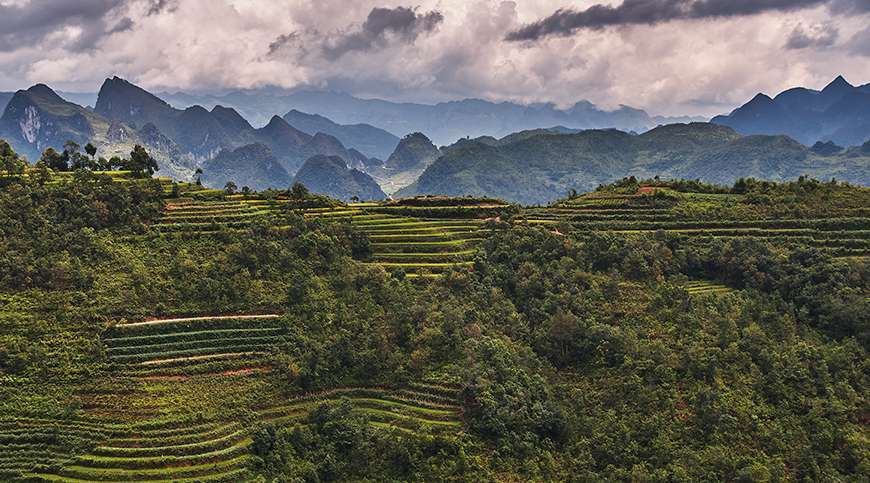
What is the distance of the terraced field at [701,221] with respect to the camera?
1881 inches

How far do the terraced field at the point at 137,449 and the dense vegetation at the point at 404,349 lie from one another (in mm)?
100

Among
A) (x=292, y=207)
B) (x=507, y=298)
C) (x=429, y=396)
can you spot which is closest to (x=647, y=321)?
(x=507, y=298)

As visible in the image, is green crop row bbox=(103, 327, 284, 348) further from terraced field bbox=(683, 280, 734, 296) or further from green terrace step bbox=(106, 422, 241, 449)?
terraced field bbox=(683, 280, 734, 296)

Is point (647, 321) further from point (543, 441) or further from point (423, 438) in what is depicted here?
point (423, 438)

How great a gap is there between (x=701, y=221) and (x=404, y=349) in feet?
109

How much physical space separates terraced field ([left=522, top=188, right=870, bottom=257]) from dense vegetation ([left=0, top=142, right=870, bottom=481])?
0.66 meters

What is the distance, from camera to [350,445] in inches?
1156

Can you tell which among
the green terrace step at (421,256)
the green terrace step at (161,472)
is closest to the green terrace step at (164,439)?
the green terrace step at (161,472)

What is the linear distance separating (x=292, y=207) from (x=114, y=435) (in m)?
29.0

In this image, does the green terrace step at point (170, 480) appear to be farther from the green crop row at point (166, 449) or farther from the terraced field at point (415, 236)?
the terraced field at point (415, 236)

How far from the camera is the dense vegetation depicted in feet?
94.4

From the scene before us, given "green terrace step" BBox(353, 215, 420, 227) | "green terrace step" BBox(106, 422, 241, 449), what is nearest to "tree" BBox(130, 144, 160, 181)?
"green terrace step" BBox(353, 215, 420, 227)

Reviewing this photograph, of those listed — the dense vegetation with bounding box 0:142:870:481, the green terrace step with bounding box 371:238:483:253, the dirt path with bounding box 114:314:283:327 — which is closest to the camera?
the dense vegetation with bounding box 0:142:870:481

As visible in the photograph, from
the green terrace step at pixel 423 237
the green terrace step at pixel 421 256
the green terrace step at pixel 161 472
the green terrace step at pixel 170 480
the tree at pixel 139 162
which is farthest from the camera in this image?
the tree at pixel 139 162
